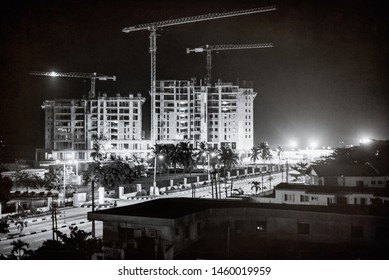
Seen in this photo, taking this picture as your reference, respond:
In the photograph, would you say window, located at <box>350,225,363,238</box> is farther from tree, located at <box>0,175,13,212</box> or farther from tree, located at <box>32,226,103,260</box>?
tree, located at <box>0,175,13,212</box>

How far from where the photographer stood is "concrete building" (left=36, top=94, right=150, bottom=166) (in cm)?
7344

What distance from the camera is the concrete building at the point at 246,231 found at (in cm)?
1316

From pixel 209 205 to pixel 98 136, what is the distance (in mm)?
58537

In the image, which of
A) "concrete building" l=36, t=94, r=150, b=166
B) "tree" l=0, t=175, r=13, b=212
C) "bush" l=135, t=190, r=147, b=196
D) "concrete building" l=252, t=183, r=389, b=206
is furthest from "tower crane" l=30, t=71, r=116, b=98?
"concrete building" l=252, t=183, r=389, b=206

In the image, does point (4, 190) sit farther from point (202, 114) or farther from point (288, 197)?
point (202, 114)

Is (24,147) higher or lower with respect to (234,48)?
lower

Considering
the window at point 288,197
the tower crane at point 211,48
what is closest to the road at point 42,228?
the window at point 288,197

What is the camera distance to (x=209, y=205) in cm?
1691

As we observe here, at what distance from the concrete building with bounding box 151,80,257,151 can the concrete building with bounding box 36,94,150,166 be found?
6.08 m

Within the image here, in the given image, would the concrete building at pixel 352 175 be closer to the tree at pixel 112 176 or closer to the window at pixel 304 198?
the window at pixel 304 198

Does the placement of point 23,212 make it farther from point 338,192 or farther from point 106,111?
point 106,111

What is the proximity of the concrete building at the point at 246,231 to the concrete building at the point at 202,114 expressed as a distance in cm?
6234

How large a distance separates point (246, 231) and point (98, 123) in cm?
6234

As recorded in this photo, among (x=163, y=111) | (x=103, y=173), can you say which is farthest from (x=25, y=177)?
(x=163, y=111)
